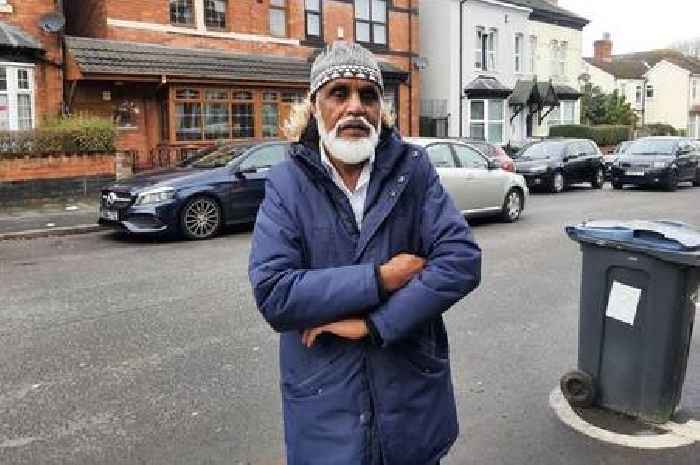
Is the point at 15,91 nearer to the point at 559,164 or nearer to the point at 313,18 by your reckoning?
the point at 313,18

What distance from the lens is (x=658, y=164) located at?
1980cm

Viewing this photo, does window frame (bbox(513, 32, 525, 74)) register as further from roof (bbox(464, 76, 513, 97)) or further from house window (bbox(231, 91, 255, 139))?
house window (bbox(231, 91, 255, 139))

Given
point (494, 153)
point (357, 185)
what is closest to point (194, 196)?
point (494, 153)

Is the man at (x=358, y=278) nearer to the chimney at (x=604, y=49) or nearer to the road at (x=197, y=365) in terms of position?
the road at (x=197, y=365)

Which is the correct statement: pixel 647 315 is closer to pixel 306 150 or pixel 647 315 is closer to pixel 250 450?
pixel 250 450

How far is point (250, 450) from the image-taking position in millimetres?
3777

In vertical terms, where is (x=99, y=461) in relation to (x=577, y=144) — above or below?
below

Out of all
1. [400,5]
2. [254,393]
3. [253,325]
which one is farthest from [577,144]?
[254,393]

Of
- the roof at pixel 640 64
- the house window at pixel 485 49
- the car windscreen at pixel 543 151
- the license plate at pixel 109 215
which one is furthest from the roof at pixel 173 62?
the roof at pixel 640 64

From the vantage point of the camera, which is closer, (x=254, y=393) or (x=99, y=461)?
(x=99, y=461)

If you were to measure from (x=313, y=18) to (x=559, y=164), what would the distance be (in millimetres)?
11133

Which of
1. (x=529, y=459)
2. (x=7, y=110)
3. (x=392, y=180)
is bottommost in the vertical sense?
(x=529, y=459)

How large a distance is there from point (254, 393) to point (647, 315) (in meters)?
2.40

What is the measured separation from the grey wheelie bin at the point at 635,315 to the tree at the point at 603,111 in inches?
1581
